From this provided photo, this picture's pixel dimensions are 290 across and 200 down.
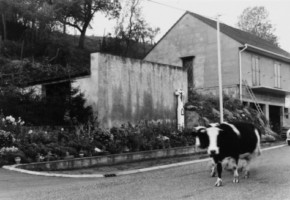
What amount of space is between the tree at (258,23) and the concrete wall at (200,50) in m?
23.3

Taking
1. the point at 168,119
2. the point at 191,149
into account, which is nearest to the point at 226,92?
the point at 168,119

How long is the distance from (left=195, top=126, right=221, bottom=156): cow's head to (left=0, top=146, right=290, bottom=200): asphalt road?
32.0 inches

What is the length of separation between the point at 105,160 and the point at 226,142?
731cm

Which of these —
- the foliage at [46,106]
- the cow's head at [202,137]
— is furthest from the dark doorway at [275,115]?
the cow's head at [202,137]

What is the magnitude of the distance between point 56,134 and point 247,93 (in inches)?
750

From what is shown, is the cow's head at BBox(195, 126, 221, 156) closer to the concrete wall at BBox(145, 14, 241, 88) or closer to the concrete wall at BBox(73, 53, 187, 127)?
the concrete wall at BBox(73, 53, 187, 127)

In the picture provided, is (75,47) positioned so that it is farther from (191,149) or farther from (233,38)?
(191,149)

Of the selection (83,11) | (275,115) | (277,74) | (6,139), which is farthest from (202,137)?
(83,11)

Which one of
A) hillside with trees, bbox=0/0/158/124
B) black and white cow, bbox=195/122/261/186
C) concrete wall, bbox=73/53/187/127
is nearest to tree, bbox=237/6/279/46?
hillside with trees, bbox=0/0/158/124

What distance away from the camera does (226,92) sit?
3216 cm

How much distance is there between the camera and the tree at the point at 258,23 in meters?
56.5

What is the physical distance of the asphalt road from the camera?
8.91m

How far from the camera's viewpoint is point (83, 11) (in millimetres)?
42656

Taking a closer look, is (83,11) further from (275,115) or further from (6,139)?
(6,139)
